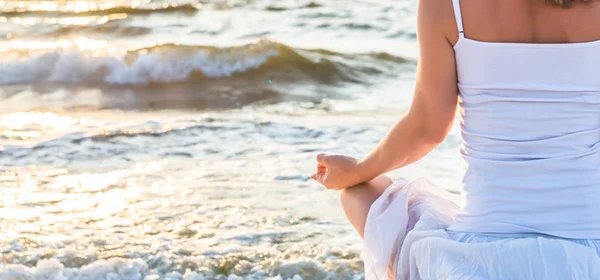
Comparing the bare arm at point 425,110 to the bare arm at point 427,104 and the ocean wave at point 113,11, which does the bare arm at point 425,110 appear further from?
the ocean wave at point 113,11

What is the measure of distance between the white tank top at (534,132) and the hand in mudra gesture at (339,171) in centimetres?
50

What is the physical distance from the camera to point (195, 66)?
949 cm

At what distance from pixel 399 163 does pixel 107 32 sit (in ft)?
30.4

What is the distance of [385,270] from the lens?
8.32 ft

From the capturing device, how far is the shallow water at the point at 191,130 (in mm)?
4152

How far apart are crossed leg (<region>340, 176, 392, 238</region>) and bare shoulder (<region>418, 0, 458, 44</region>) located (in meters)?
0.60

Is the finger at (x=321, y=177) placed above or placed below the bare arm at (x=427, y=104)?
below

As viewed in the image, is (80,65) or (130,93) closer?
(130,93)

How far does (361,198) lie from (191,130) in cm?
397

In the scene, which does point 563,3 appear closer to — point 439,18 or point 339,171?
point 439,18

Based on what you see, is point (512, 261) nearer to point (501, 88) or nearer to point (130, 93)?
point (501, 88)

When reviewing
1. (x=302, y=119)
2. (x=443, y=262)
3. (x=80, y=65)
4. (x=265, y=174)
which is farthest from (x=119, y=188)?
(x=80, y=65)

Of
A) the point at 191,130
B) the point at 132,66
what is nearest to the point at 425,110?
the point at 191,130

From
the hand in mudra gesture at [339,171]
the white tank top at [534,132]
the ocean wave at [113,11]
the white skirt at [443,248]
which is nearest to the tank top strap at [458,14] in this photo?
the white tank top at [534,132]
